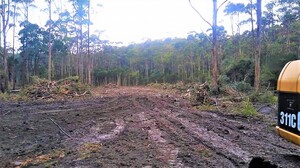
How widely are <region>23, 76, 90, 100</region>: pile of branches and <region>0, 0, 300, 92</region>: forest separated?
576cm

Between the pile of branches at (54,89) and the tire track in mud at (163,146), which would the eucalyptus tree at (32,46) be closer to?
the pile of branches at (54,89)

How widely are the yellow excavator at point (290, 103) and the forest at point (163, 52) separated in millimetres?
13349

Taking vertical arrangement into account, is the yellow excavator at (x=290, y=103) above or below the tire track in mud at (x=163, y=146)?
above

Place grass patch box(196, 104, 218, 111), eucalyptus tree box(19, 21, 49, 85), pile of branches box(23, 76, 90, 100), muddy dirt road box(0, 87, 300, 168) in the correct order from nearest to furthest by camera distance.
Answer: muddy dirt road box(0, 87, 300, 168) < grass patch box(196, 104, 218, 111) < pile of branches box(23, 76, 90, 100) < eucalyptus tree box(19, 21, 49, 85)

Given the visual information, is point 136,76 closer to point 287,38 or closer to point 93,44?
point 93,44

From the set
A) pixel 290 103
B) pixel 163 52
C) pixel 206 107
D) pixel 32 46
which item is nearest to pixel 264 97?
pixel 206 107

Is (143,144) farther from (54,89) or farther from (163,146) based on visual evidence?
(54,89)

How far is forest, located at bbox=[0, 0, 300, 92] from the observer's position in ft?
77.7

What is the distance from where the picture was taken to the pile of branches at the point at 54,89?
1827 centimetres

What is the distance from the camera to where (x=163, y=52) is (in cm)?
6109

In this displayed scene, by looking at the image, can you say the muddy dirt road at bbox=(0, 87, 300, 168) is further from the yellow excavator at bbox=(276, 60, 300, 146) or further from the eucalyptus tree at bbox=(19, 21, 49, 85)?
the eucalyptus tree at bbox=(19, 21, 49, 85)

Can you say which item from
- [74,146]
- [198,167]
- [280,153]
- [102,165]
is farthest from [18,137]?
[280,153]

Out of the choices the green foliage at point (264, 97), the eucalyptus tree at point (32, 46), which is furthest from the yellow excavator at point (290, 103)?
the eucalyptus tree at point (32, 46)

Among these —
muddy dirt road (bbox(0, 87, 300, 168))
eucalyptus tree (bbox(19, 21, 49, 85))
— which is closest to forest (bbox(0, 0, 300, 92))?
eucalyptus tree (bbox(19, 21, 49, 85))
